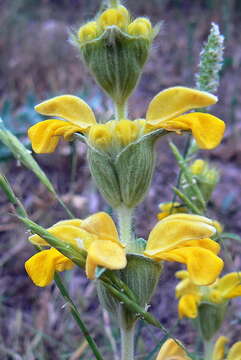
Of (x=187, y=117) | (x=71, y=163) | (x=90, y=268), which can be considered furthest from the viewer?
(x=71, y=163)

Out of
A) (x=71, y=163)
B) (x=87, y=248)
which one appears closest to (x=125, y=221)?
(x=87, y=248)

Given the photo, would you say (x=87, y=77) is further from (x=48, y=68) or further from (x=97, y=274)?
(x=97, y=274)

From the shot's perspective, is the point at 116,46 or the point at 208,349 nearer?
the point at 116,46

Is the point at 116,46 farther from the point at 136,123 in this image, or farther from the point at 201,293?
the point at 201,293

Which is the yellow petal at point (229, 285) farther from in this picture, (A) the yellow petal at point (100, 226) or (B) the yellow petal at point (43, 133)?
(B) the yellow petal at point (43, 133)

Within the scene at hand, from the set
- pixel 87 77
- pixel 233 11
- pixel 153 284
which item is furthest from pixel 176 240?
pixel 233 11
